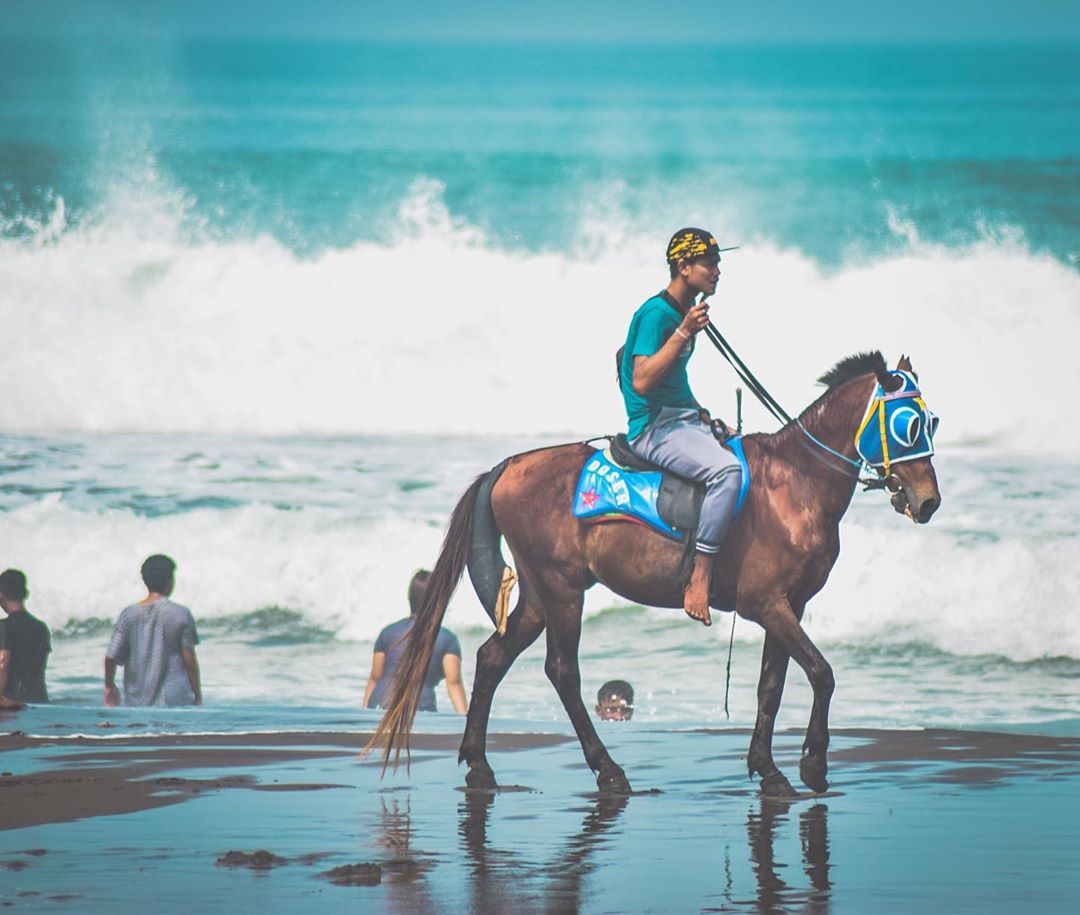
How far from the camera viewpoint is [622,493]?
877 cm

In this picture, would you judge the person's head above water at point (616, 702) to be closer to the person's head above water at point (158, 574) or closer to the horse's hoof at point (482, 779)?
the person's head above water at point (158, 574)

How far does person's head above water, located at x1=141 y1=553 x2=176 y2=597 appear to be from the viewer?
486 inches

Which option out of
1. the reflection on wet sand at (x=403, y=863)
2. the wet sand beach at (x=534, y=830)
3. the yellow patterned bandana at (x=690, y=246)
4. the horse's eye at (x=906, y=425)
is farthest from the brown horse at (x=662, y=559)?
the reflection on wet sand at (x=403, y=863)

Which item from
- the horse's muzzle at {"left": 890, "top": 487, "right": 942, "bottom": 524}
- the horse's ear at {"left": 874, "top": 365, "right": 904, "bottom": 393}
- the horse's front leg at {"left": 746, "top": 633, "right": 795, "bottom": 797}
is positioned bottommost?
the horse's front leg at {"left": 746, "top": 633, "right": 795, "bottom": 797}

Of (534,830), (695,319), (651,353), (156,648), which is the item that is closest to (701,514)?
(651,353)

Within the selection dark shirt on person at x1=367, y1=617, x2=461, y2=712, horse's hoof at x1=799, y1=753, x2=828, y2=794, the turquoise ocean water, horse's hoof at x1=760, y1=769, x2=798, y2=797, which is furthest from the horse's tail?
the turquoise ocean water

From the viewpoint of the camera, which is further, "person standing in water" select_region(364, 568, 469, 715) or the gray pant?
"person standing in water" select_region(364, 568, 469, 715)

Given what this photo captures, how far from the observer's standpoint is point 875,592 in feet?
66.5

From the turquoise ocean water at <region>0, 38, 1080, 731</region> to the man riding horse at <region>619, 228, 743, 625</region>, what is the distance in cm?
1196

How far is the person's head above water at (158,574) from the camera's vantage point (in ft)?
40.5

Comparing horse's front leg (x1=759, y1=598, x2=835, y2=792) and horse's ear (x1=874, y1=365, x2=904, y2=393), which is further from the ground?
horse's ear (x1=874, y1=365, x2=904, y2=393)

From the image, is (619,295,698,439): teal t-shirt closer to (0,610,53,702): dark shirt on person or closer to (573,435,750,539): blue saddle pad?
(573,435,750,539): blue saddle pad

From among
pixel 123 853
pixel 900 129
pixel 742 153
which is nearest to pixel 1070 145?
pixel 900 129

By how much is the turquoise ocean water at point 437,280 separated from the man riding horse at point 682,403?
11963mm
